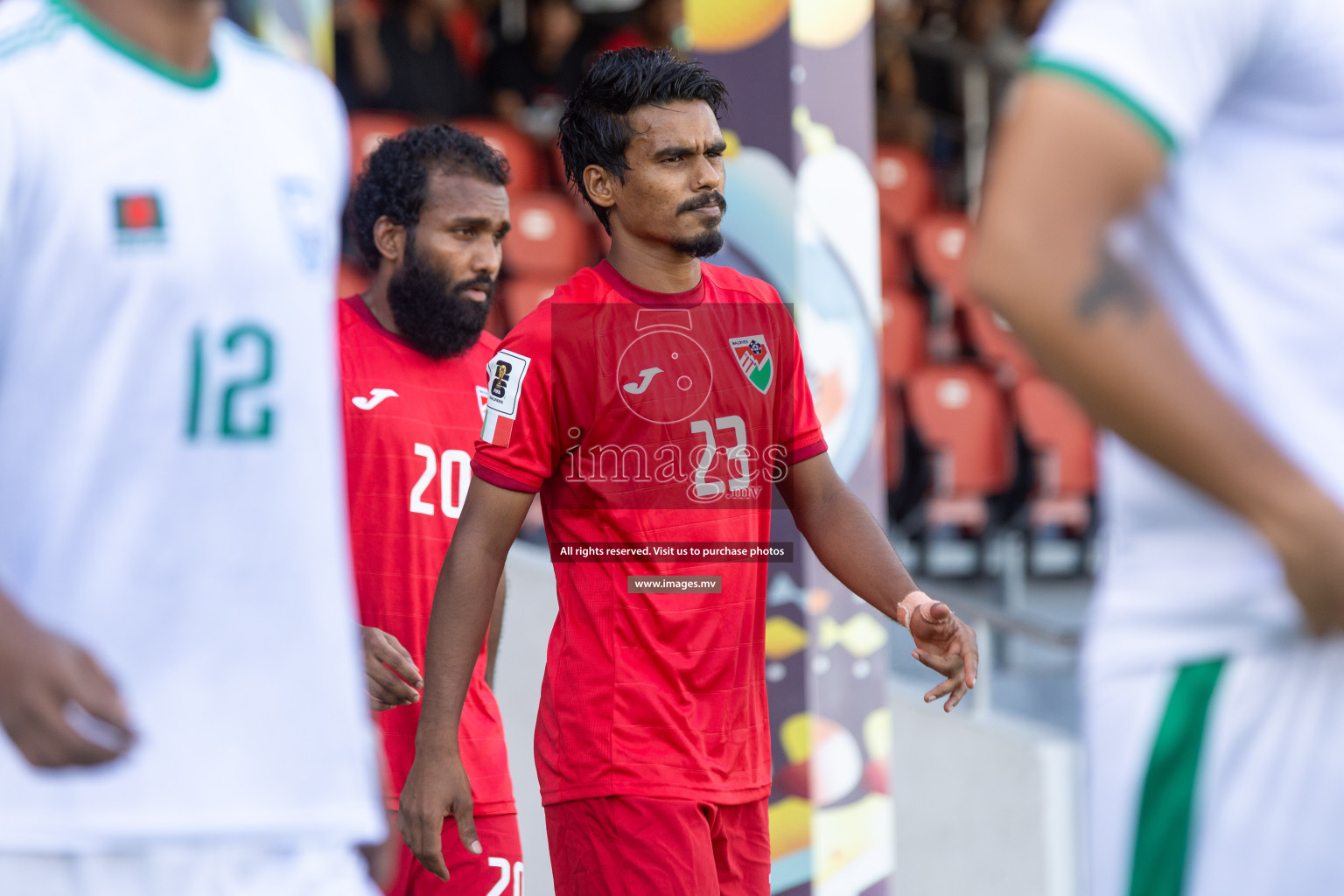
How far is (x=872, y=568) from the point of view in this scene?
3.15 m

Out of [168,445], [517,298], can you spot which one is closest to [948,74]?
[517,298]

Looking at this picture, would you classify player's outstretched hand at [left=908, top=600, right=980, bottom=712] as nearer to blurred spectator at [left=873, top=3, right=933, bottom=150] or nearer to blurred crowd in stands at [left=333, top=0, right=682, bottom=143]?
blurred crowd in stands at [left=333, top=0, right=682, bottom=143]

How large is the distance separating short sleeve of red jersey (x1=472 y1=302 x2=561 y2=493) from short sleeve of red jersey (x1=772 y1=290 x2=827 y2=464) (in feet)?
1.75

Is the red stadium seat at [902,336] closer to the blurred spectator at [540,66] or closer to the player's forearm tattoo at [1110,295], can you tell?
the blurred spectator at [540,66]

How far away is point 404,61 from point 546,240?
5.20 feet

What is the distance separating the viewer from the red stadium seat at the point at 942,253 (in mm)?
9266

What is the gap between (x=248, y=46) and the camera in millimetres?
1729

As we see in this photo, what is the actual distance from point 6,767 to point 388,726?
1.94m

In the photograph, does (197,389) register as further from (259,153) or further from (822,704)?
(822,704)

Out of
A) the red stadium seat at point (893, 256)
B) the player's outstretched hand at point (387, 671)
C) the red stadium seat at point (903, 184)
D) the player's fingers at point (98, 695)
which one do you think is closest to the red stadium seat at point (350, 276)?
the player's outstretched hand at point (387, 671)

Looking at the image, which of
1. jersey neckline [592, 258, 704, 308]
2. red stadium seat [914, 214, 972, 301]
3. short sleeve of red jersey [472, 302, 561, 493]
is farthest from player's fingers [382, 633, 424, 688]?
red stadium seat [914, 214, 972, 301]

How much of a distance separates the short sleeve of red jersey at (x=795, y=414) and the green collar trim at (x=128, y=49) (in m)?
1.90

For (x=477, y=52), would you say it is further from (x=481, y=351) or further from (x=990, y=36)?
(x=481, y=351)

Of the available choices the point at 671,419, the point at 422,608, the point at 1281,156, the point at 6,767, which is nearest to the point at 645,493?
the point at 671,419
